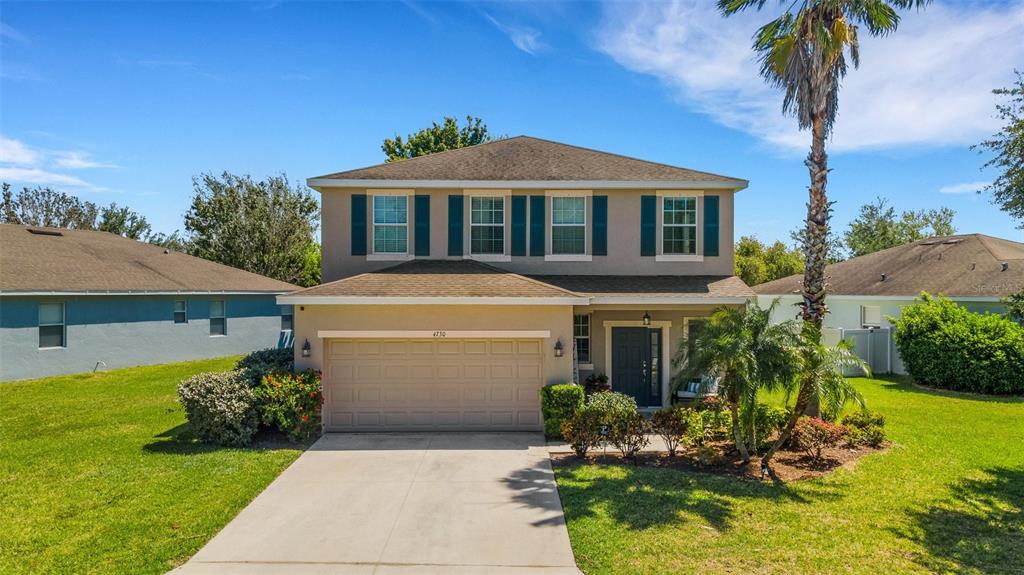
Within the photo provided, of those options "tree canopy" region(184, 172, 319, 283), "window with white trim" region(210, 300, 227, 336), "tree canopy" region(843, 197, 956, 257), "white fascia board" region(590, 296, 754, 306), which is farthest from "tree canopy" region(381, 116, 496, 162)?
"tree canopy" region(843, 197, 956, 257)

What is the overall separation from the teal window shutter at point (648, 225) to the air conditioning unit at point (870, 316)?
12941 mm

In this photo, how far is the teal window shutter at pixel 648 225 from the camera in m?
13.5

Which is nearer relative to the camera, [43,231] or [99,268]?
[99,268]

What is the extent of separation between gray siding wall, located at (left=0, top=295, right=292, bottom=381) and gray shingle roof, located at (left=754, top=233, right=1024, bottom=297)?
73.1ft

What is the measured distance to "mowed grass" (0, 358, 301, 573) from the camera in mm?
5910

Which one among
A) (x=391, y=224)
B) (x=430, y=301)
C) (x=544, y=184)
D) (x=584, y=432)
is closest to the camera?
(x=584, y=432)

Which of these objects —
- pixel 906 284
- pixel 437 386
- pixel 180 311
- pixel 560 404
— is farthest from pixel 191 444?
pixel 906 284

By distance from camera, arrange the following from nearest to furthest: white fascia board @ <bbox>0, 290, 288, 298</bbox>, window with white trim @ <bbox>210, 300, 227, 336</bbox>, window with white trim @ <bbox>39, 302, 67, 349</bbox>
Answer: white fascia board @ <bbox>0, 290, 288, 298</bbox>, window with white trim @ <bbox>39, 302, 67, 349</bbox>, window with white trim @ <bbox>210, 300, 227, 336</bbox>

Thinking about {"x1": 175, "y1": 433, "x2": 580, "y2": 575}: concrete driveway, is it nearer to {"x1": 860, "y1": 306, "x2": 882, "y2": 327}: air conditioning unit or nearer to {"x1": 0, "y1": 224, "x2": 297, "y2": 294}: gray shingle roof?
{"x1": 0, "y1": 224, "x2": 297, "y2": 294}: gray shingle roof

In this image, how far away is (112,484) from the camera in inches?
312

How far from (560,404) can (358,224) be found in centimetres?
719

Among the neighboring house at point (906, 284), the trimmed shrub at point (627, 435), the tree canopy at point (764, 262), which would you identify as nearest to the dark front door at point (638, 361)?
the trimmed shrub at point (627, 435)

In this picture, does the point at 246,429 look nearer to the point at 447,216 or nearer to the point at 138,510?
the point at 138,510

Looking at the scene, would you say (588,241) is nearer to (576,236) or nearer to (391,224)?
(576,236)
